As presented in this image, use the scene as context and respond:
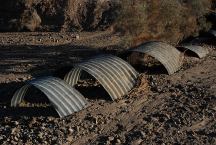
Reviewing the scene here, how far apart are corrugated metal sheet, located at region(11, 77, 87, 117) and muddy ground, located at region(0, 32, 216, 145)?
22cm

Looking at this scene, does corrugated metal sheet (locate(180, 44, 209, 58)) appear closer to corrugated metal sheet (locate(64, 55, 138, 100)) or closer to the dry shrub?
the dry shrub

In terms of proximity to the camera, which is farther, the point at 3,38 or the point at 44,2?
the point at 44,2

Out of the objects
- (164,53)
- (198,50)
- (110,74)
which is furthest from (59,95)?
(198,50)

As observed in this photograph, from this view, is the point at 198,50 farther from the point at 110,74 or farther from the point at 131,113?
the point at 131,113

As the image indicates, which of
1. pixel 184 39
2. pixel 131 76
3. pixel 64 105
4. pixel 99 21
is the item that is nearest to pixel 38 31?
pixel 99 21

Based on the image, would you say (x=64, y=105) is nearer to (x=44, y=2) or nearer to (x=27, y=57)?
(x=27, y=57)

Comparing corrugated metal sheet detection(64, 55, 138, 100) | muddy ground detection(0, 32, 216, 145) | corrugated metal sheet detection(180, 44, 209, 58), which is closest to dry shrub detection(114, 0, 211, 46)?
corrugated metal sheet detection(180, 44, 209, 58)

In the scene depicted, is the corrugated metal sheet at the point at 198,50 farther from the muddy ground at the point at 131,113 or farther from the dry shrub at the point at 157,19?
the dry shrub at the point at 157,19

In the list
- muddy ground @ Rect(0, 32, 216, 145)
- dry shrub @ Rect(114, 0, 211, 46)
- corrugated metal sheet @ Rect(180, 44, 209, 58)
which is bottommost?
muddy ground @ Rect(0, 32, 216, 145)

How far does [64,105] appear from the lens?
1354cm

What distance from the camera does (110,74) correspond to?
602 inches

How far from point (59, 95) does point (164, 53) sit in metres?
5.57

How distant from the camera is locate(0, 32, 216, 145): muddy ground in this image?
12453 millimetres

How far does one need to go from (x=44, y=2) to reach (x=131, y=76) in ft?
40.6
